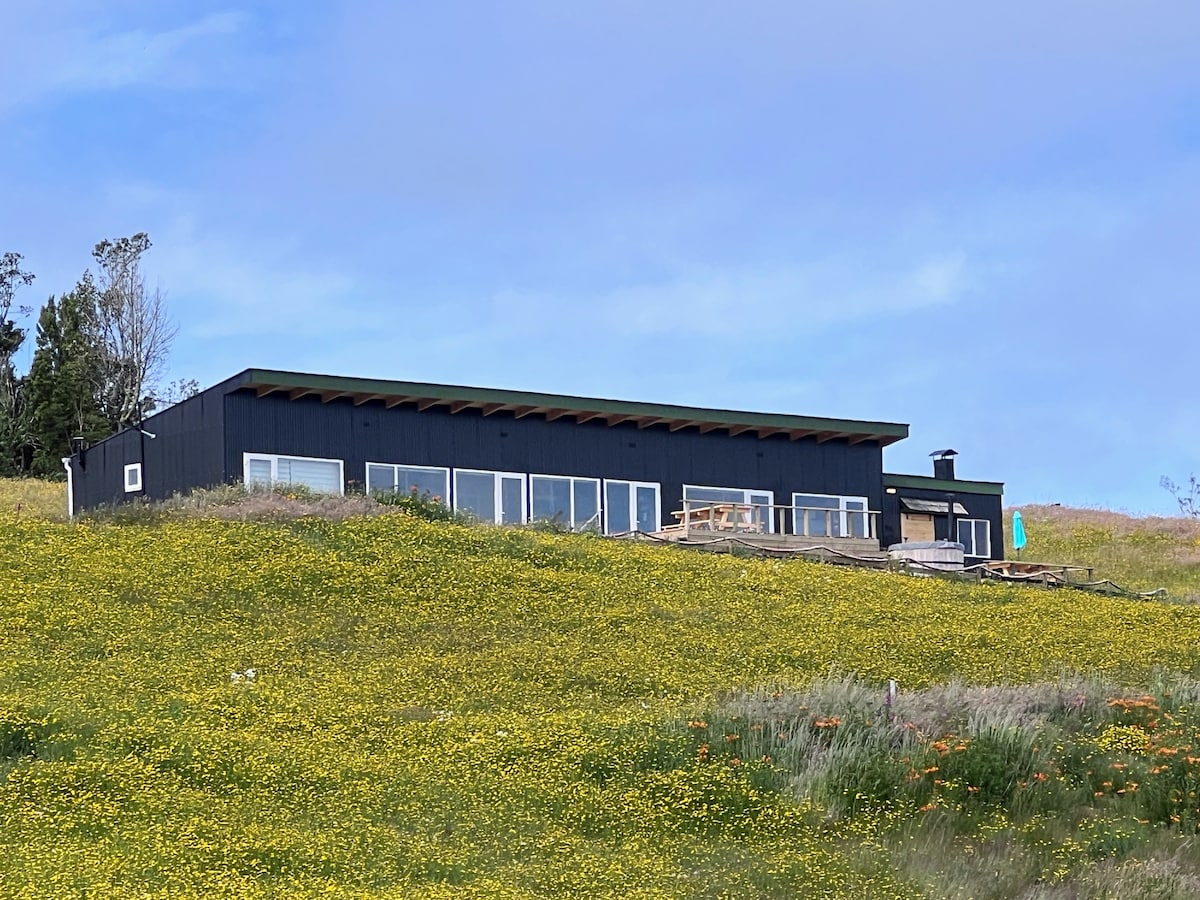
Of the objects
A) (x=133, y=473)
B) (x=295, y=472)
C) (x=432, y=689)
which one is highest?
(x=133, y=473)

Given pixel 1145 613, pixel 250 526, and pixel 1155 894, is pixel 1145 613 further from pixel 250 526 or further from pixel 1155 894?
pixel 1155 894

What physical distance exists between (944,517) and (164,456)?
21428 mm

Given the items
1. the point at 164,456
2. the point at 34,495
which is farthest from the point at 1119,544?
the point at 34,495

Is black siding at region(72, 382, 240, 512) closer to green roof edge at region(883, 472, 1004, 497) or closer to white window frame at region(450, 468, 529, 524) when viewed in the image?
white window frame at region(450, 468, 529, 524)

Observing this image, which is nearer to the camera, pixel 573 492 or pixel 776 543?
pixel 776 543

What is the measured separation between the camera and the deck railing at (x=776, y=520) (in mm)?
36438

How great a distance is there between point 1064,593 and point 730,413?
10755 millimetres

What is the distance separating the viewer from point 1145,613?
1147 inches

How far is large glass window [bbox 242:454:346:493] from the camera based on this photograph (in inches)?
1371

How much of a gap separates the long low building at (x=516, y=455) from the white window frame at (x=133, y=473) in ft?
0.16

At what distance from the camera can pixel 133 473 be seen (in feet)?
128

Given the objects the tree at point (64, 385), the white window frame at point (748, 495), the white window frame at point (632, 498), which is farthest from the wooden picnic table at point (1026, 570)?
the tree at point (64, 385)

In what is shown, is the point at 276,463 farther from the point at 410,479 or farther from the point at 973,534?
the point at 973,534

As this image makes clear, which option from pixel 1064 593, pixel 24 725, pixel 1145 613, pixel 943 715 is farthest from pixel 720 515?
pixel 24 725
